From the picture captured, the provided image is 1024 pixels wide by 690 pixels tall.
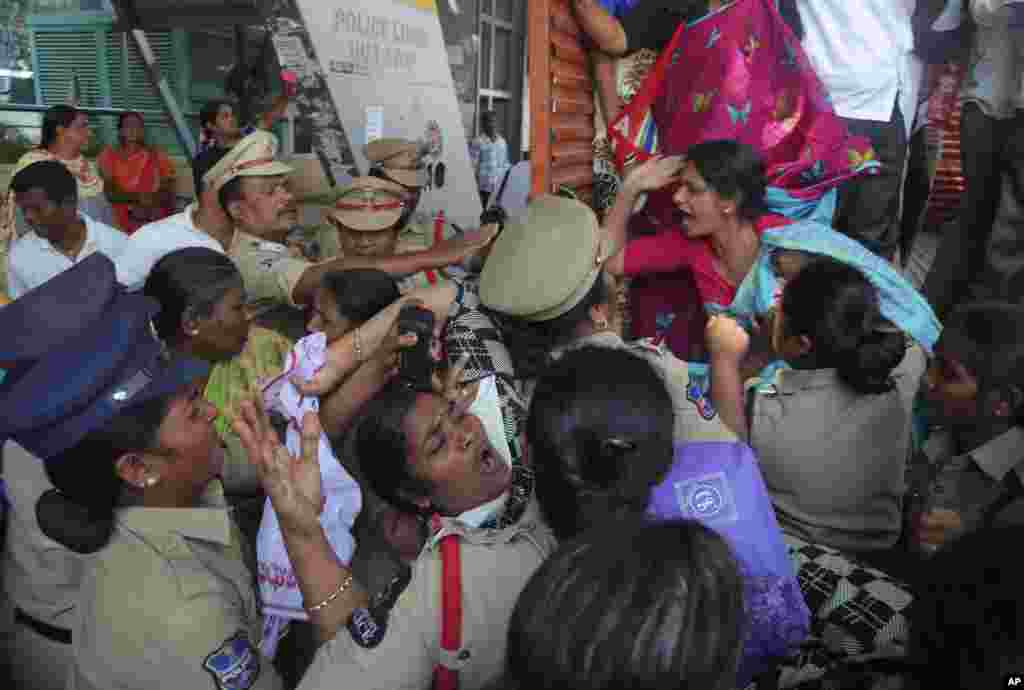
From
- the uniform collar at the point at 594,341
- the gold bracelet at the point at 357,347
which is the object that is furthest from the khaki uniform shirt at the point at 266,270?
the uniform collar at the point at 594,341

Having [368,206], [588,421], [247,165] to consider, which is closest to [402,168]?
[368,206]

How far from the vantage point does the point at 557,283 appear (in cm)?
178

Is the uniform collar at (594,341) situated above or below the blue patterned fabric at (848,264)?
above

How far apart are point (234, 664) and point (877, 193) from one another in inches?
101

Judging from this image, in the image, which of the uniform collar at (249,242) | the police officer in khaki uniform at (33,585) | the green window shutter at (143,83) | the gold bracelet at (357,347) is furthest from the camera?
the green window shutter at (143,83)

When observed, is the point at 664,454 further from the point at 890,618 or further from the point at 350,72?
the point at 350,72

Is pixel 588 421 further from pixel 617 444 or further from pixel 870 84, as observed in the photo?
pixel 870 84

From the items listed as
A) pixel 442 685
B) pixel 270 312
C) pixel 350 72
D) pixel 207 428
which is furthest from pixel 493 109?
pixel 442 685

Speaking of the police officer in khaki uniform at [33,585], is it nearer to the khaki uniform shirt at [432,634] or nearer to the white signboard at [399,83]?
the khaki uniform shirt at [432,634]

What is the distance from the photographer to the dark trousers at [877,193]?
8.94 feet

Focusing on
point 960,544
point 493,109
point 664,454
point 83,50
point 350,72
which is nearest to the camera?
point 960,544

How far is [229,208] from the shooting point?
2900 mm

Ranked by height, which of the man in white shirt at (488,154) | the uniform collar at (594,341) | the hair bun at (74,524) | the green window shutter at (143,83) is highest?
the uniform collar at (594,341)

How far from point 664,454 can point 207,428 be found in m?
0.91
